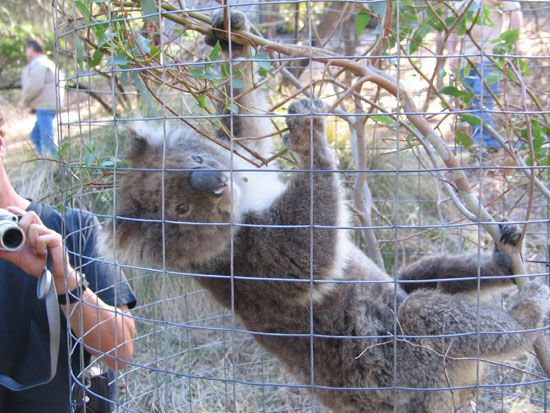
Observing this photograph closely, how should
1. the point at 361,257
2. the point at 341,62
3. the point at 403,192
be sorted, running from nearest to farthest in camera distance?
the point at 341,62, the point at 361,257, the point at 403,192

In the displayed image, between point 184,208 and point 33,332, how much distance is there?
2.81 ft

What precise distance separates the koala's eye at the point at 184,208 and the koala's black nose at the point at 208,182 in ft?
0.47

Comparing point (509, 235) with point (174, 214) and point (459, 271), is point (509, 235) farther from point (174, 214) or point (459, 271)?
point (174, 214)

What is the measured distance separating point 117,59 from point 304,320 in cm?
132

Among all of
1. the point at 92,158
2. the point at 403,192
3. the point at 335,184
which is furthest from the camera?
the point at 403,192

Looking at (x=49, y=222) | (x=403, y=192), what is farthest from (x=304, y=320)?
(x=403, y=192)

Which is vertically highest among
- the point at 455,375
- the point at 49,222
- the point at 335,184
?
the point at 335,184

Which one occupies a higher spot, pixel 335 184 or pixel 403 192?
pixel 335 184

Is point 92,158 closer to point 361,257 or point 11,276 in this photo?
point 11,276

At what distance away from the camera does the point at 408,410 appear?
2541mm

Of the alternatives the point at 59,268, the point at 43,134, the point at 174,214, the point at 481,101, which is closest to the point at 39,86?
the point at 43,134

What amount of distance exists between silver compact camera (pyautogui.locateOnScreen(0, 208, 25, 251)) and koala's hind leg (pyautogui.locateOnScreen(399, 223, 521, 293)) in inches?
65.7

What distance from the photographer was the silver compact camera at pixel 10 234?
74.0 inches

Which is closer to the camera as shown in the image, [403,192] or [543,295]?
[543,295]
